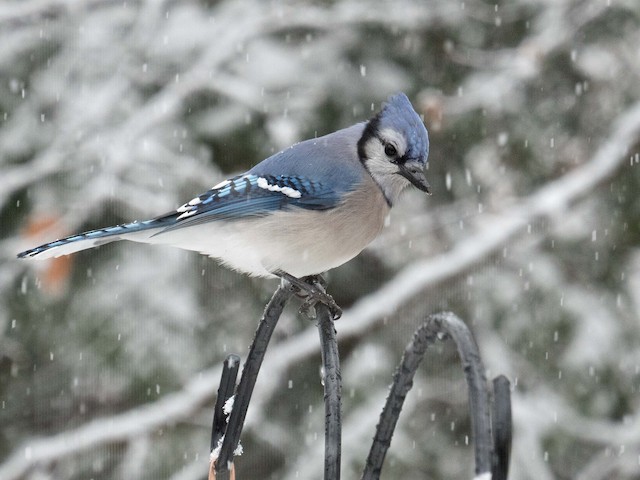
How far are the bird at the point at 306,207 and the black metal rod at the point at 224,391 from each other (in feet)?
1.25

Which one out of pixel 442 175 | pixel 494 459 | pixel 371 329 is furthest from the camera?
pixel 442 175

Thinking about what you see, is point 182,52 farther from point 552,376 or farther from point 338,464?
point 338,464

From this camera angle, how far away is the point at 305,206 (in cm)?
196

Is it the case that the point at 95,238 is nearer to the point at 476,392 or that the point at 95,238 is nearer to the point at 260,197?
the point at 260,197

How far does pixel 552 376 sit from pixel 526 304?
26cm

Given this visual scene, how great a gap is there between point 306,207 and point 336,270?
128 centimetres

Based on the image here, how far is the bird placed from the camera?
1784 mm

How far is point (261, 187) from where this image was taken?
1951 millimetres

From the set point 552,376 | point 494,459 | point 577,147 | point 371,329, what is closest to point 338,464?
point 494,459

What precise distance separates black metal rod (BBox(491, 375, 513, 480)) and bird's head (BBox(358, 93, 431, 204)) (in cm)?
76

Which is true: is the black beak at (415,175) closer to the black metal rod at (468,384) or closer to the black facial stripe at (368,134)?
the black facial stripe at (368,134)

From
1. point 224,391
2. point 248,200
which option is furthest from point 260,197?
point 224,391

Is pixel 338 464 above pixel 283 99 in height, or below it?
above

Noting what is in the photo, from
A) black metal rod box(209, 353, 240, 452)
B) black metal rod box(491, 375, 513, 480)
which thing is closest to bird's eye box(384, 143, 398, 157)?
black metal rod box(209, 353, 240, 452)
